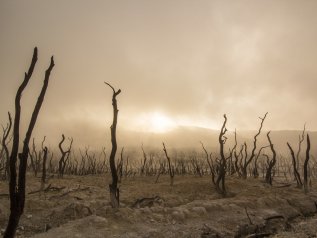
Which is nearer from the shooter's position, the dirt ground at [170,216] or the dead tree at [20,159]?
the dead tree at [20,159]

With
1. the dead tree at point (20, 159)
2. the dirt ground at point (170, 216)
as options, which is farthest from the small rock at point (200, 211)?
the dead tree at point (20, 159)

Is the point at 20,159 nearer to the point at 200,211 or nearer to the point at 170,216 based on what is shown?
the point at 170,216

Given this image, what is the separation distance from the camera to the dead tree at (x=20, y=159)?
18.0 ft

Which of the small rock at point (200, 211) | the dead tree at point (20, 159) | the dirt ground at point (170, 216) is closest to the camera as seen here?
the dead tree at point (20, 159)

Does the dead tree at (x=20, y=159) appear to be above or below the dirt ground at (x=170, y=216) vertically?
above

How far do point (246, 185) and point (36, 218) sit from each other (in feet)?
36.0

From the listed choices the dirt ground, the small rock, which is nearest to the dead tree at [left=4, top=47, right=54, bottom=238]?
the dirt ground

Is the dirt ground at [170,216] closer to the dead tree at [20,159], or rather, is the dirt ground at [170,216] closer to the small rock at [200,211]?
the small rock at [200,211]

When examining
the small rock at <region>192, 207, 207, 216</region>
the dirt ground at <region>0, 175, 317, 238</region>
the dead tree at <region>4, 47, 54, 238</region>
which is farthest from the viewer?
the small rock at <region>192, 207, 207, 216</region>

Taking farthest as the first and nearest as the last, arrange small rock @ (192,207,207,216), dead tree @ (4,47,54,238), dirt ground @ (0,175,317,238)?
small rock @ (192,207,207,216) < dirt ground @ (0,175,317,238) < dead tree @ (4,47,54,238)

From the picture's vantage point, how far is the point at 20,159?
5.66 metres

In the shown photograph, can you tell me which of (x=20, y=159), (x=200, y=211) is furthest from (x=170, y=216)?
(x=20, y=159)

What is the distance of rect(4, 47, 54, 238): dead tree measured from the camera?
547cm

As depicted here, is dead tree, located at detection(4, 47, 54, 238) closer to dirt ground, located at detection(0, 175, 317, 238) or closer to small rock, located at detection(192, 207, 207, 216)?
dirt ground, located at detection(0, 175, 317, 238)
